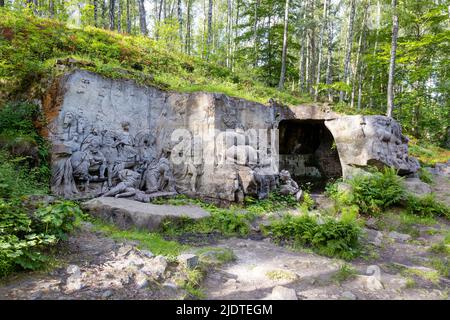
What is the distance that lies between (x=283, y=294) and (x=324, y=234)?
106 inches

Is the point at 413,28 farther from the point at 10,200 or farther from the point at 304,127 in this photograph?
the point at 10,200

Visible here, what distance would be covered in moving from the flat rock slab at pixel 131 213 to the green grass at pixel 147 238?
0.66 feet

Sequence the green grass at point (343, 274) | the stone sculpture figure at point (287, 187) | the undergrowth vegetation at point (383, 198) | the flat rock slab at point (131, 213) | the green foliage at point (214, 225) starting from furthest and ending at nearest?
the stone sculpture figure at point (287, 187)
the undergrowth vegetation at point (383, 198)
the green foliage at point (214, 225)
the flat rock slab at point (131, 213)
the green grass at point (343, 274)

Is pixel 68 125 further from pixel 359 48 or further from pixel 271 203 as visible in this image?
pixel 359 48

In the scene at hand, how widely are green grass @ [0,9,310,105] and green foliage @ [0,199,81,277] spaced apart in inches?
235

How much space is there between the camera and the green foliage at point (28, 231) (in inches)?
138

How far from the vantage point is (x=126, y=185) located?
8.39 metres

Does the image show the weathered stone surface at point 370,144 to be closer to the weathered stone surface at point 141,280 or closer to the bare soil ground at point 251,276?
the bare soil ground at point 251,276

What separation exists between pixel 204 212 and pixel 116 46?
9277 mm

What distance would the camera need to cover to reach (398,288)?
13.5 feet

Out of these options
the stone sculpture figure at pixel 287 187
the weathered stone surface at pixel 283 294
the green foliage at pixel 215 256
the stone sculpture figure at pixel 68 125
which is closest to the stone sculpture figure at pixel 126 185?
the stone sculpture figure at pixel 68 125

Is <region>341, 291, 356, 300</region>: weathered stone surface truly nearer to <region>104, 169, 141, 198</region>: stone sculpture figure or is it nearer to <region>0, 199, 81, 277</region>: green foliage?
<region>0, 199, 81, 277</region>: green foliage

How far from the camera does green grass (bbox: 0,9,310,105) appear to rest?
29.0ft
